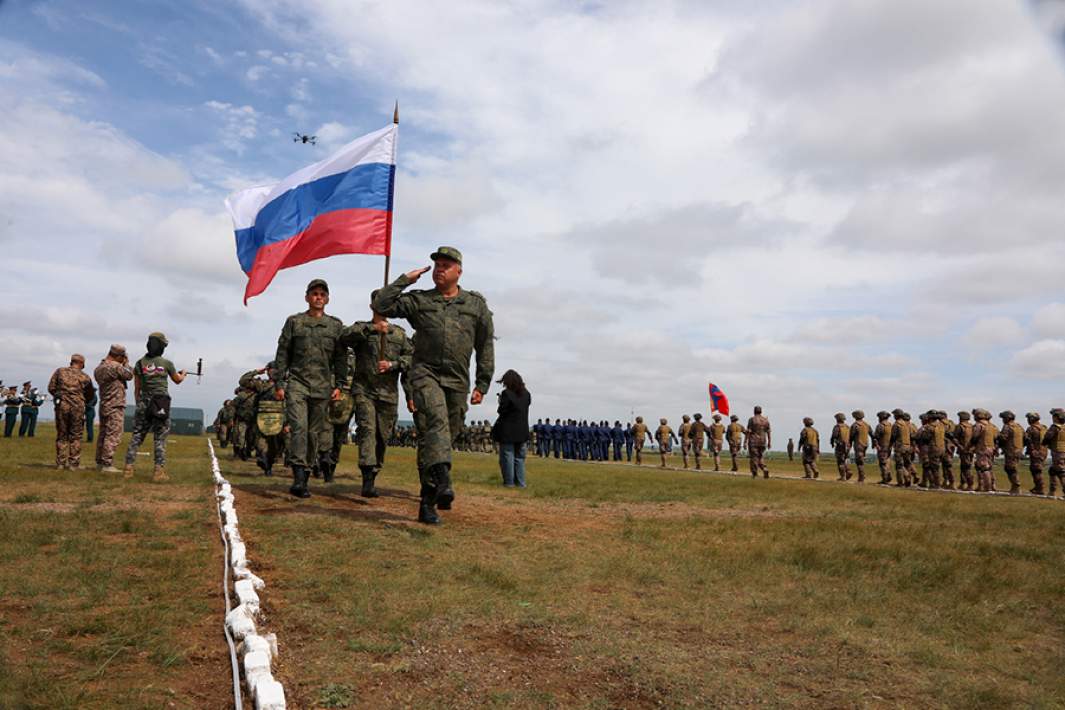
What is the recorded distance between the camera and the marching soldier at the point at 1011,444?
19859 millimetres

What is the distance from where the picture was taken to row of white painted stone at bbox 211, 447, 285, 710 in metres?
2.77

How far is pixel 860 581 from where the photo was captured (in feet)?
18.2

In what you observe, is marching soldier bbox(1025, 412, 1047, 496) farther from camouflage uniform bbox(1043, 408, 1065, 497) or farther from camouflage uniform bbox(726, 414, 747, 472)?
camouflage uniform bbox(726, 414, 747, 472)

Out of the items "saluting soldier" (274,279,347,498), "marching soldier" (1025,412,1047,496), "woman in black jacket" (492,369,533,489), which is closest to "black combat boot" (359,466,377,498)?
"saluting soldier" (274,279,347,498)

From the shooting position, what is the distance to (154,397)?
470 inches

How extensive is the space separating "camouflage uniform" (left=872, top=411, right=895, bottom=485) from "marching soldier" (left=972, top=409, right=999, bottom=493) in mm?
2422

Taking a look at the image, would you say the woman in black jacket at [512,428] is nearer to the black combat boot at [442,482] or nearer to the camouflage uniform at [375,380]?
the camouflage uniform at [375,380]

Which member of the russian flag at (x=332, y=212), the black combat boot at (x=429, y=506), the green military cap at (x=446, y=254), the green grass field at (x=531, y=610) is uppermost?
the russian flag at (x=332, y=212)

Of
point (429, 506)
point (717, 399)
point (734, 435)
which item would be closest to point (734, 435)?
point (734, 435)

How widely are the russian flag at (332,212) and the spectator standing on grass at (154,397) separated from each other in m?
2.17

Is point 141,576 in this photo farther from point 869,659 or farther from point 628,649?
point 869,659

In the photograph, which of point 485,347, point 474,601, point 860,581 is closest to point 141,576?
point 474,601

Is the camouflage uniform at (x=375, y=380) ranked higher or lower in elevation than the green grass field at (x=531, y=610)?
higher

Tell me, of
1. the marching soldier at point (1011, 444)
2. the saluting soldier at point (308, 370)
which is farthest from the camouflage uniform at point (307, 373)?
the marching soldier at point (1011, 444)
